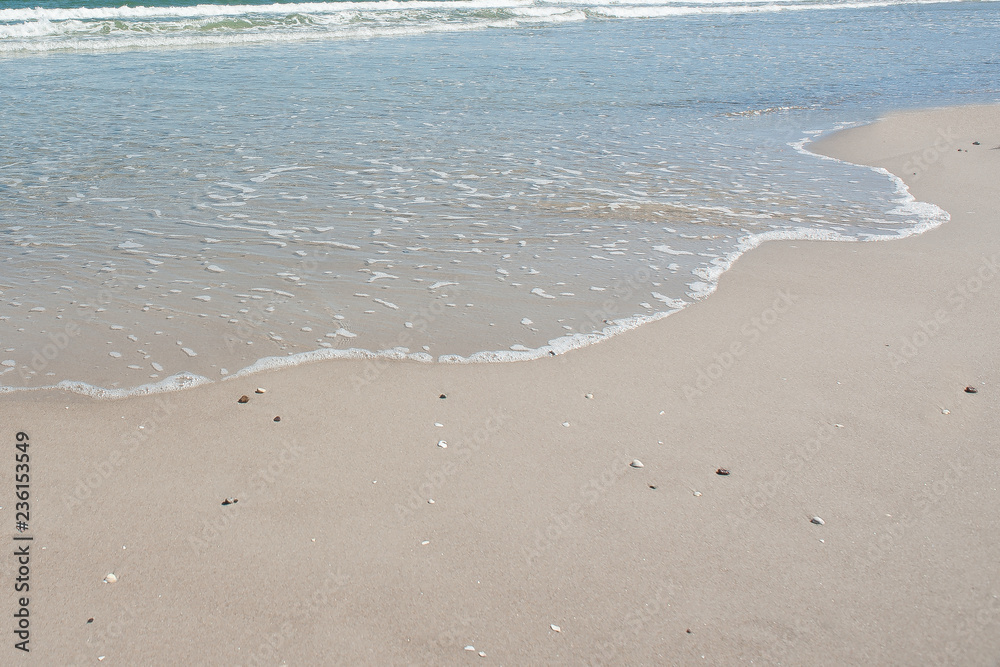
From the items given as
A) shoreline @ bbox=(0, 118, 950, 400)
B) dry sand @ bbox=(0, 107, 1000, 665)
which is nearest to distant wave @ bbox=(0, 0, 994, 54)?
shoreline @ bbox=(0, 118, 950, 400)

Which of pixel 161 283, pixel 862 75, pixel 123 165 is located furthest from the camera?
pixel 862 75

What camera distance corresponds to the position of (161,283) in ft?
17.1

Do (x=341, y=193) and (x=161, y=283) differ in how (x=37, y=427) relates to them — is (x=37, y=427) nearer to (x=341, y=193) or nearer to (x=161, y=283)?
(x=161, y=283)

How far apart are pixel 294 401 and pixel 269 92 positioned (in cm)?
954

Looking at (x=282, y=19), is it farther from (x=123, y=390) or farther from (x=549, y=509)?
(x=549, y=509)

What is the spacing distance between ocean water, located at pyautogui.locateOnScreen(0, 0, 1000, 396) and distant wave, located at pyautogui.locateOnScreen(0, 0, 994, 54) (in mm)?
2900

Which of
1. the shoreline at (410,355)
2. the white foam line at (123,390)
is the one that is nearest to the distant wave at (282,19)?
the white foam line at (123,390)

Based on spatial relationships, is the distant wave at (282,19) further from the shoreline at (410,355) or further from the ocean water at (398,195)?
the shoreline at (410,355)

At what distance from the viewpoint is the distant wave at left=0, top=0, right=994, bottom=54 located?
1892cm

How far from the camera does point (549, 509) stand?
3.14 meters

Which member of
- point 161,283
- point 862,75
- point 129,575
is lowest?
point 129,575

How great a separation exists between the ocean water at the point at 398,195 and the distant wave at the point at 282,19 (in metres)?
2.90

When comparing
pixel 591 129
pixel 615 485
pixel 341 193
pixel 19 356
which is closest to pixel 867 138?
pixel 591 129

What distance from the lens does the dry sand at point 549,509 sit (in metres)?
2.56
